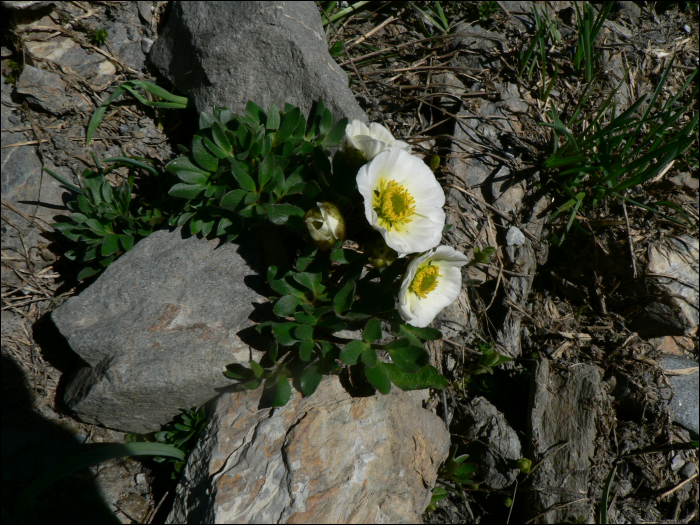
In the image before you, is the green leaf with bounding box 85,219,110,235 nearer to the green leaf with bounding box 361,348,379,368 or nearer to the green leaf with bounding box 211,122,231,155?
the green leaf with bounding box 211,122,231,155

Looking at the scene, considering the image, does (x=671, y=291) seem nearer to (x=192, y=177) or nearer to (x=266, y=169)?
(x=266, y=169)

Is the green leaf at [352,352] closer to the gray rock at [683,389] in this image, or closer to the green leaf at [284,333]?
the green leaf at [284,333]

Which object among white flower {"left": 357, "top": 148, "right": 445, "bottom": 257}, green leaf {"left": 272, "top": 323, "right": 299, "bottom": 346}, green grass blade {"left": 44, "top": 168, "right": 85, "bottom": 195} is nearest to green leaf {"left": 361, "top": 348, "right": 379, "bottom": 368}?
green leaf {"left": 272, "top": 323, "right": 299, "bottom": 346}

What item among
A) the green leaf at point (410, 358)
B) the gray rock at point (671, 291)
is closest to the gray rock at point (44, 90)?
the green leaf at point (410, 358)

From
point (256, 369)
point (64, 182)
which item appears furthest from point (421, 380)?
point (64, 182)

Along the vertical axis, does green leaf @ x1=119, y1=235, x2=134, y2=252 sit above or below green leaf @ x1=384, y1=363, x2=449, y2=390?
above

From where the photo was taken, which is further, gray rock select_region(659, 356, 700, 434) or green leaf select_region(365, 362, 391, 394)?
gray rock select_region(659, 356, 700, 434)

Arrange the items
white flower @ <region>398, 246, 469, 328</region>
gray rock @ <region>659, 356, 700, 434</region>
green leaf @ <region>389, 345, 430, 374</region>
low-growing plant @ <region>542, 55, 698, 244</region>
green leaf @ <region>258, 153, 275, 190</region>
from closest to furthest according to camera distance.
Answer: white flower @ <region>398, 246, 469, 328</region>
green leaf @ <region>389, 345, 430, 374</region>
green leaf @ <region>258, 153, 275, 190</region>
gray rock @ <region>659, 356, 700, 434</region>
low-growing plant @ <region>542, 55, 698, 244</region>
